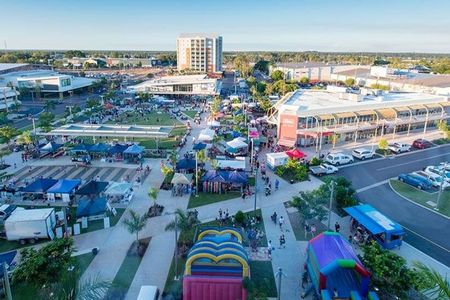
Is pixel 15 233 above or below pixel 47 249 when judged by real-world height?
below

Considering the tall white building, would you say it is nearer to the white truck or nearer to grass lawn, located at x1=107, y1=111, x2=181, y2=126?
grass lawn, located at x1=107, y1=111, x2=181, y2=126

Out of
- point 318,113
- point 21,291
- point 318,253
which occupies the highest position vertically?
point 318,113

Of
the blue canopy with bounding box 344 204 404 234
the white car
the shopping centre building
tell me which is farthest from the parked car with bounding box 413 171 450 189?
the blue canopy with bounding box 344 204 404 234

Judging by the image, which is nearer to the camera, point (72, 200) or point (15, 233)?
point (15, 233)

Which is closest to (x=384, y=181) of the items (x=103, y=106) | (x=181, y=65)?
(x=103, y=106)

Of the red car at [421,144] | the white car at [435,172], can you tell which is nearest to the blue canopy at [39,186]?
the white car at [435,172]

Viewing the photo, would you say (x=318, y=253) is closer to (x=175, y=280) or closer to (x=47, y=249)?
(x=175, y=280)
